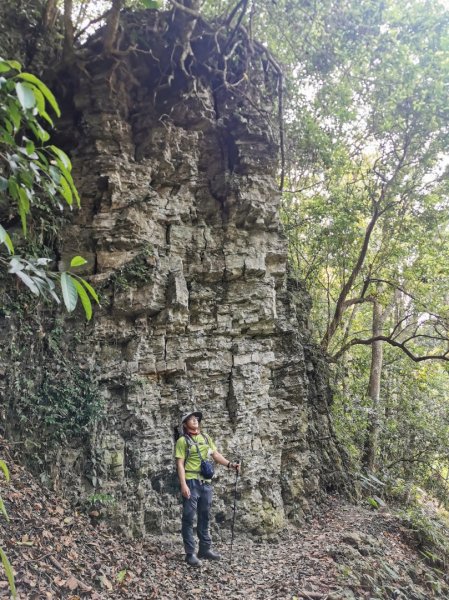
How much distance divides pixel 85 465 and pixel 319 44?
9763 mm

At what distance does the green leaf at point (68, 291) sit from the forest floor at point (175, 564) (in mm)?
3403

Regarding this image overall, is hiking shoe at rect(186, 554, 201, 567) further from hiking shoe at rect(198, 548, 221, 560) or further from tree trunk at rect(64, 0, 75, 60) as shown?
tree trunk at rect(64, 0, 75, 60)

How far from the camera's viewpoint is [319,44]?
32.8 feet

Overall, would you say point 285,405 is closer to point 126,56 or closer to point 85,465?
point 85,465

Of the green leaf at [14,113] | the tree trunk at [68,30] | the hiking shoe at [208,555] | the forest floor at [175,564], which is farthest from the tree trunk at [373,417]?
the green leaf at [14,113]

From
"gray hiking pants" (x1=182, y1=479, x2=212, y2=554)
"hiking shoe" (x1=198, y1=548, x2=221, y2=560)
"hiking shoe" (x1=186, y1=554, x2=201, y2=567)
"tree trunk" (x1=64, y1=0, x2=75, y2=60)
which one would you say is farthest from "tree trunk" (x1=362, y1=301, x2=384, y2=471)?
"tree trunk" (x1=64, y1=0, x2=75, y2=60)

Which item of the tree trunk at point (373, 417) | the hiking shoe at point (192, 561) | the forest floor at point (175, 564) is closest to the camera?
the forest floor at point (175, 564)

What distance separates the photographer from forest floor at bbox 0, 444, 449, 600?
13.7ft

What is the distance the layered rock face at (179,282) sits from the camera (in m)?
6.59

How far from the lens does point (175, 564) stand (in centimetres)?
547

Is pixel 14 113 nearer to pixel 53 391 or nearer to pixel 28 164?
pixel 28 164

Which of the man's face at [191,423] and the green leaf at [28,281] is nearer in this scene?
the green leaf at [28,281]

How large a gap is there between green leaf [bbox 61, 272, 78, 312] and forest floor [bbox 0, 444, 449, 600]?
11.2 feet

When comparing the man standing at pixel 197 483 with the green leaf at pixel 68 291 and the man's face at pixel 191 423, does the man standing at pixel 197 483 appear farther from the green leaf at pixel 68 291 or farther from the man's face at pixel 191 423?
the green leaf at pixel 68 291
